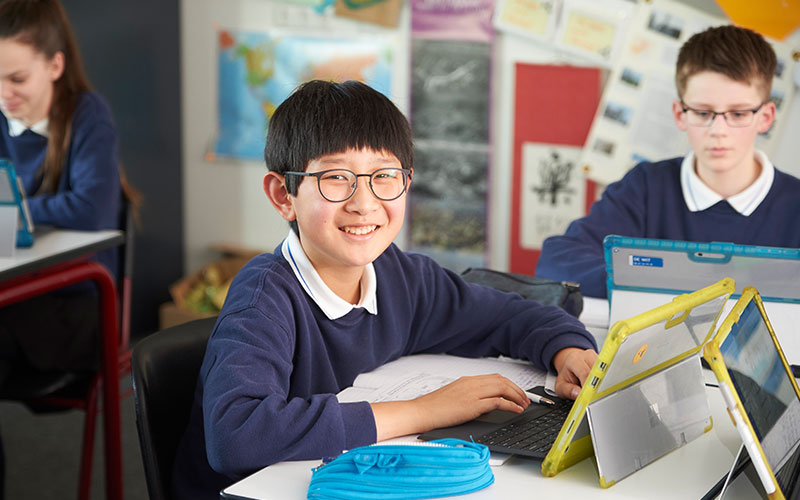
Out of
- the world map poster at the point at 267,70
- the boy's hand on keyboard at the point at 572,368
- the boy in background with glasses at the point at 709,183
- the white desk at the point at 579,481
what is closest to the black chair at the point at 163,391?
the white desk at the point at 579,481

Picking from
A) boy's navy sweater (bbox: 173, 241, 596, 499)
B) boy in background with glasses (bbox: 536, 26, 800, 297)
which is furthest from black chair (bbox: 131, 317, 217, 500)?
boy in background with glasses (bbox: 536, 26, 800, 297)

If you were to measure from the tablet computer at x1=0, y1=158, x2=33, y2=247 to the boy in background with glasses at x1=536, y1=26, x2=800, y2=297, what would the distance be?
3.99ft

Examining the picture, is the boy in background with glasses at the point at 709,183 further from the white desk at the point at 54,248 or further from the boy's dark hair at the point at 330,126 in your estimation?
the white desk at the point at 54,248

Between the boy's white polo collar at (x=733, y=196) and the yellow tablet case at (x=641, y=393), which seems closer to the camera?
the yellow tablet case at (x=641, y=393)

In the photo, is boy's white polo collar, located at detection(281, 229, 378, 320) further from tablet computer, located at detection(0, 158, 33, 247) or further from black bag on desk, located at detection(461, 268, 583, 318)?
tablet computer, located at detection(0, 158, 33, 247)

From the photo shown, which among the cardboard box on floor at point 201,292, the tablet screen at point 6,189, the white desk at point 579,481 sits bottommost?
the cardboard box on floor at point 201,292

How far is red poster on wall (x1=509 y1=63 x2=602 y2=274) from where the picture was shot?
2984mm

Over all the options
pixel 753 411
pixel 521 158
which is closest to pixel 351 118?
pixel 753 411

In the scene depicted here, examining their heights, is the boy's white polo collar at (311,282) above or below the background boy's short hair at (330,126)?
below

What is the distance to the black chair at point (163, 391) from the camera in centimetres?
125

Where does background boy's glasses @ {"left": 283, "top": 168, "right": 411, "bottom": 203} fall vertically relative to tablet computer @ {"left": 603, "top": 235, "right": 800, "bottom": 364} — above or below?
above

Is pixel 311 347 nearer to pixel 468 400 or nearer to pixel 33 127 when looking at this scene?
pixel 468 400

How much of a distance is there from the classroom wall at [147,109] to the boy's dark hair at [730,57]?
229 centimetres

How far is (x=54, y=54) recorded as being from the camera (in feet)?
8.19
